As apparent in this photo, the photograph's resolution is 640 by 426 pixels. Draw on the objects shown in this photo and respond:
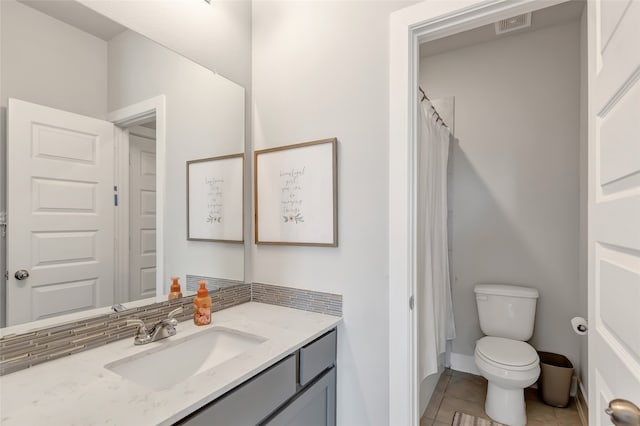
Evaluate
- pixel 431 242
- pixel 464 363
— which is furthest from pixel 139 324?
pixel 464 363

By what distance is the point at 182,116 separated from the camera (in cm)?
138

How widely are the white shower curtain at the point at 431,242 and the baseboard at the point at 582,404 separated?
858 millimetres

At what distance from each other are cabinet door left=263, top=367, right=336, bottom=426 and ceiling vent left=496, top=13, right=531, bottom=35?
249 cm

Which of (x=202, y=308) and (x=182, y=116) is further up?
(x=182, y=116)

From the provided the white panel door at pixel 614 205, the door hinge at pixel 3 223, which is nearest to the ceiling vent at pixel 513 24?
the white panel door at pixel 614 205

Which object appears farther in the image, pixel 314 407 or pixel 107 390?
pixel 314 407

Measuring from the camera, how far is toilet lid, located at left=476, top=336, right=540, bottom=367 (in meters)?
1.87

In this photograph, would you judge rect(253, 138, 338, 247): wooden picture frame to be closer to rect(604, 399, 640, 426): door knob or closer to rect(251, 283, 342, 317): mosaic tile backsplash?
rect(251, 283, 342, 317): mosaic tile backsplash

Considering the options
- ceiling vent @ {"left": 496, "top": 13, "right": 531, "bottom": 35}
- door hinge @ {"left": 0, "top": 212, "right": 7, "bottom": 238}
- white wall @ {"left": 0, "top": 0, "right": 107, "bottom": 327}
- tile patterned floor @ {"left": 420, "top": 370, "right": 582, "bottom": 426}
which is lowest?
tile patterned floor @ {"left": 420, "top": 370, "right": 582, "bottom": 426}

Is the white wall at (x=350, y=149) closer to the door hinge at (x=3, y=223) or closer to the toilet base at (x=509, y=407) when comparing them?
the door hinge at (x=3, y=223)

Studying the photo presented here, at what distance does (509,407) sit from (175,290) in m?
2.03

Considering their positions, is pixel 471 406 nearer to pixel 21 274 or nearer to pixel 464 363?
pixel 464 363

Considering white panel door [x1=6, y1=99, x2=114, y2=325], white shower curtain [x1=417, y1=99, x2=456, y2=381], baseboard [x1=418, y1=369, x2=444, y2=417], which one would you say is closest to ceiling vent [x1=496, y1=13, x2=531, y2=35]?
white shower curtain [x1=417, y1=99, x2=456, y2=381]

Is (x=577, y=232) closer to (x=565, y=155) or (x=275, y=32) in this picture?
(x=565, y=155)
